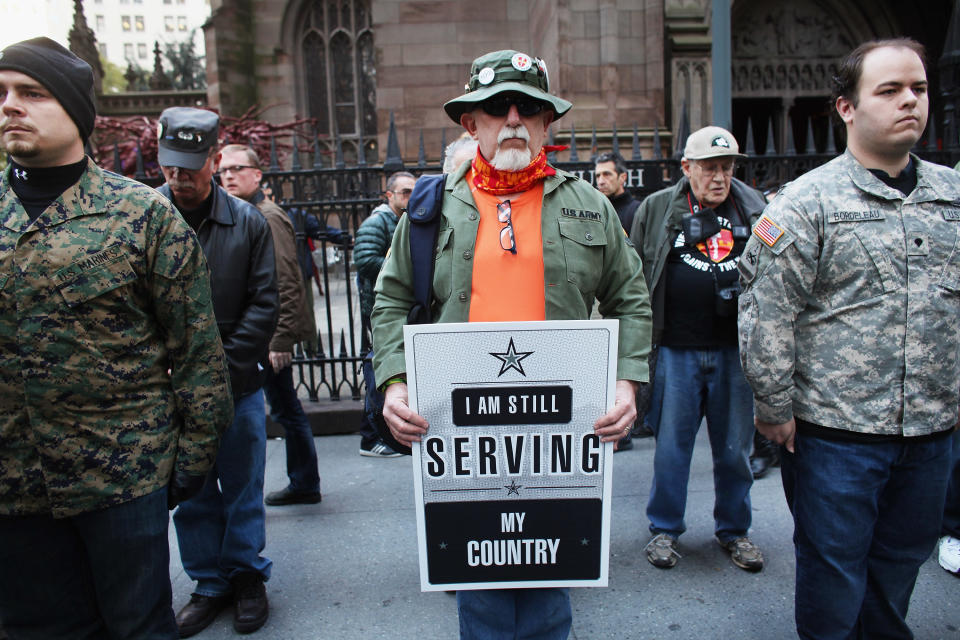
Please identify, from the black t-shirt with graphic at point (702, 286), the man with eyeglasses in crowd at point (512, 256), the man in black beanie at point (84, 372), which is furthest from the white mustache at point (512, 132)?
the black t-shirt with graphic at point (702, 286)

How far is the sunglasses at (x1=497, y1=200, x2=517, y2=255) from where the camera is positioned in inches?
89.7

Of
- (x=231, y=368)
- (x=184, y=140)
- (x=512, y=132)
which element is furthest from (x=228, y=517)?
(x=512, y=132)

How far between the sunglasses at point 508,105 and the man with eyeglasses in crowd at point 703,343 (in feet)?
4.99

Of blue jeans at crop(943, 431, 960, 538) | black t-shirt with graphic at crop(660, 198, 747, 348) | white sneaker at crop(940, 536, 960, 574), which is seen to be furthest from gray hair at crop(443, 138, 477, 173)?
white sneaker at crop(940, 536, 960, 574)

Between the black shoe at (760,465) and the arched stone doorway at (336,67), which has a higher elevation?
the arched stone doorway at (336,67)

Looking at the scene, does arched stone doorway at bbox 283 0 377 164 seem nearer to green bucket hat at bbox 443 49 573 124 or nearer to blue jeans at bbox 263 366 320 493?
blue jeans at bbox 263 366 320 493

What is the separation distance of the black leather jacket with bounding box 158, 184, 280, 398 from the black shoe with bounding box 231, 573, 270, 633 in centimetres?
86

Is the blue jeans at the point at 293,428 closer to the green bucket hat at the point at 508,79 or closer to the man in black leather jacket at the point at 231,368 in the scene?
the man in black leather jacket at the point at 231,368

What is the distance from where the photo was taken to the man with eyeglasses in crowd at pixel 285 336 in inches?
165

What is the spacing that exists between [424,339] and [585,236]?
64 cm

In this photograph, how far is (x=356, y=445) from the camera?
5.77 metres

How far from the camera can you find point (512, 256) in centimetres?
228

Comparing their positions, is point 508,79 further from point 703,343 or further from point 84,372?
point 703,343

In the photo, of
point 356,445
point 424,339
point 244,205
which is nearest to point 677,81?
point 356,445
